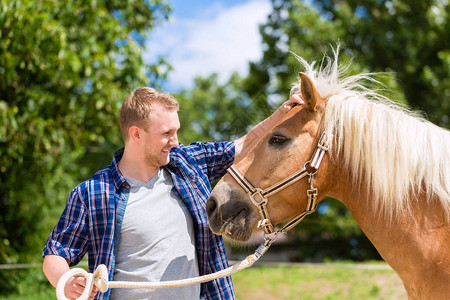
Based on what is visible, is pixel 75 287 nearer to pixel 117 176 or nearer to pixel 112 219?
pixel 112 219

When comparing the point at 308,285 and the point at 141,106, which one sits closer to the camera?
the point at 141,106

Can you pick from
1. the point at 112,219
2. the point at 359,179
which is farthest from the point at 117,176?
the point at 359,179

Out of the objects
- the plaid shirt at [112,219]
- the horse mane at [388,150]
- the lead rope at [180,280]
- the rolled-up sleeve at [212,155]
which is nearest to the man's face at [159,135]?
the plaid shirt at [112,219]

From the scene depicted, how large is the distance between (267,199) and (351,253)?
43.8ft

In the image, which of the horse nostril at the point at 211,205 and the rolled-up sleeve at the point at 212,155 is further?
the rolled-up sleeve at the point at 212,155

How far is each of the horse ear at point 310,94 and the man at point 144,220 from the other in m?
0.12

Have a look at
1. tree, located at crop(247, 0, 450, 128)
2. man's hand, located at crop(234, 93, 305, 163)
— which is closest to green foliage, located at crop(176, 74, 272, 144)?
tree, located at crop(247, 0, 450, 128)

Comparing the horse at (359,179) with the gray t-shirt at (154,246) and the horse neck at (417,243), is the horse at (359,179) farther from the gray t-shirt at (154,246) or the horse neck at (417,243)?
the gray t-shirt at (154,246)

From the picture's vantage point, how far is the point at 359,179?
2.05 metres

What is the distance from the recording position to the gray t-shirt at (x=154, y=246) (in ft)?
6.57

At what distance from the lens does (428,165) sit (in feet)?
6.33

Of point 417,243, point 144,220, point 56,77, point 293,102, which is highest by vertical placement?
point 56,77

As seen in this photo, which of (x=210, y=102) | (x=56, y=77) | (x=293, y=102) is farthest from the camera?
(x=210, y=102)

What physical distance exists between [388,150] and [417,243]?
432 mm
